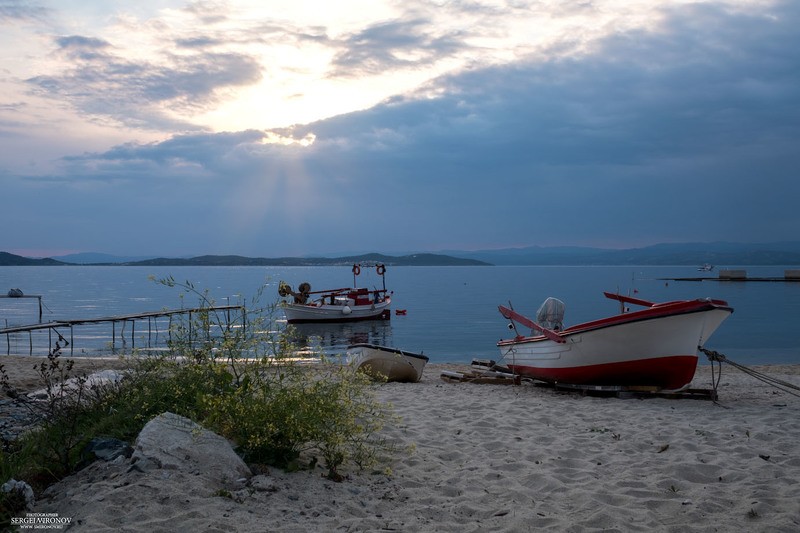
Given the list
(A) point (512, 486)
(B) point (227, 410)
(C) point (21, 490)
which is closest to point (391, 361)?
(A) point (512, 486)

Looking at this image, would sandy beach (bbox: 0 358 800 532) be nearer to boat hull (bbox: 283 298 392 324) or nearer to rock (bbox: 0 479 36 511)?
rock (bbox: 0 479 36 511)

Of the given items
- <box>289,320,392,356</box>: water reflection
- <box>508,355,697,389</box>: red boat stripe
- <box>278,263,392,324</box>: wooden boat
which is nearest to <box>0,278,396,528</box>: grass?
<box>508,355,697,389</box>: red boat stripe

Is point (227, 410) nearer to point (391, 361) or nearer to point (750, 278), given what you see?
point (391, 361)

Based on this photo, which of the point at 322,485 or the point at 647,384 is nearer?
the point at 322,485

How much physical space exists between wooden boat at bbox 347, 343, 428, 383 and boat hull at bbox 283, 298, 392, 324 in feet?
98.1

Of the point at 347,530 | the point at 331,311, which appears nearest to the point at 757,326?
the point at 331,311

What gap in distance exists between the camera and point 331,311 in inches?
1836

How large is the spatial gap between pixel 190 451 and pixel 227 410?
557 millimetres

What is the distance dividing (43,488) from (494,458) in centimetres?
469

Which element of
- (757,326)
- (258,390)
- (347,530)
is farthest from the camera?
(757,326)

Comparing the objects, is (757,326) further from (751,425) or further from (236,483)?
(236,483)

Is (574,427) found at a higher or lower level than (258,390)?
lower

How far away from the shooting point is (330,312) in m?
46.7

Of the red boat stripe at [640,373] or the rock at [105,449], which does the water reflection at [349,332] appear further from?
the rock at [105,449]
